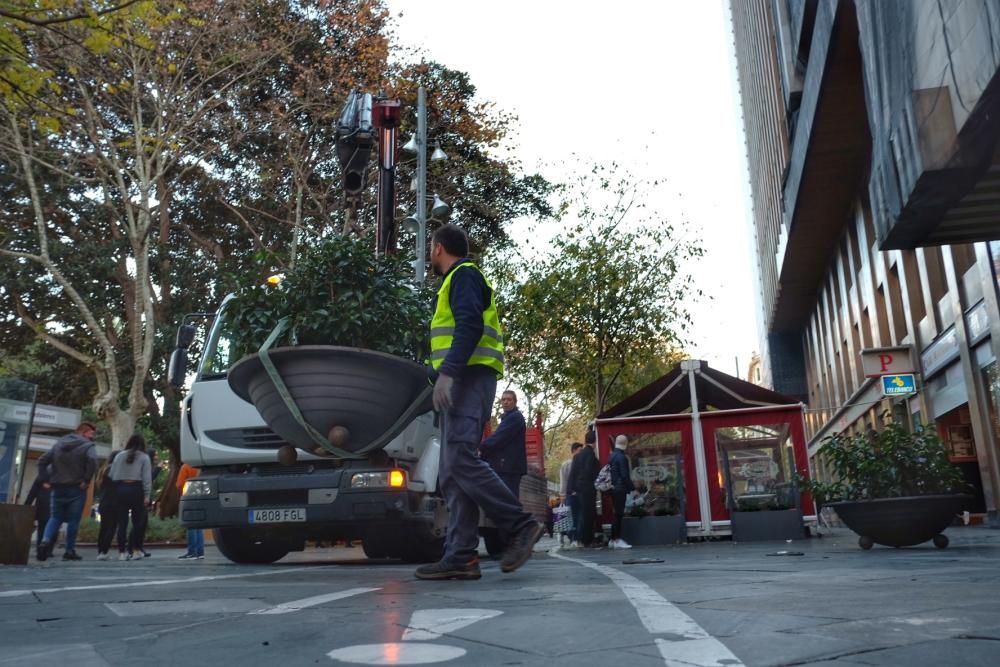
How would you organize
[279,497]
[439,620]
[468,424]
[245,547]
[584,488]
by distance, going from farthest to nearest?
[584,488]
[245,547]
[279,497]
[468,424]
[439,620]

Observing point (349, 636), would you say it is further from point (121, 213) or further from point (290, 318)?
point (121, 213)

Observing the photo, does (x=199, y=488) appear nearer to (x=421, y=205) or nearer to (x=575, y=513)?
(x=575, y=513)

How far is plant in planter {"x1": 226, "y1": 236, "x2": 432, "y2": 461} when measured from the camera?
235 inches

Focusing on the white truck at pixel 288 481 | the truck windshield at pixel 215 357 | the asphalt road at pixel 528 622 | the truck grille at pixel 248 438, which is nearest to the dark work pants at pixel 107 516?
the white truck at pixel 288 481

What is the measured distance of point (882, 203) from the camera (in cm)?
1088

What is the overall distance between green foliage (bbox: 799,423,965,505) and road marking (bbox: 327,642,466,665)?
726 cm

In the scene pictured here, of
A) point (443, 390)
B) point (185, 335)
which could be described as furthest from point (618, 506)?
point (443, 390)

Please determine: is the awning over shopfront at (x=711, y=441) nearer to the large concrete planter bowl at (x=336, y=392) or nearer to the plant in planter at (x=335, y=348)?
the plant in planter at (x=335, y=348)

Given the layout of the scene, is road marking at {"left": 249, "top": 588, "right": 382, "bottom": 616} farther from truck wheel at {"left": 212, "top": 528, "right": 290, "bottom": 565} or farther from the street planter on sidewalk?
the street planter on sidewalk

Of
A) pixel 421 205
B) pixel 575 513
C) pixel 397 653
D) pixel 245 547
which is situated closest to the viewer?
pixel 397 653

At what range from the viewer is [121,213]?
80.1 feet

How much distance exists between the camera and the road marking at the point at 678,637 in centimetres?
249

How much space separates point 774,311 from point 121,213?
28.1 m

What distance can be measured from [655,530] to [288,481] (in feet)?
25.5
